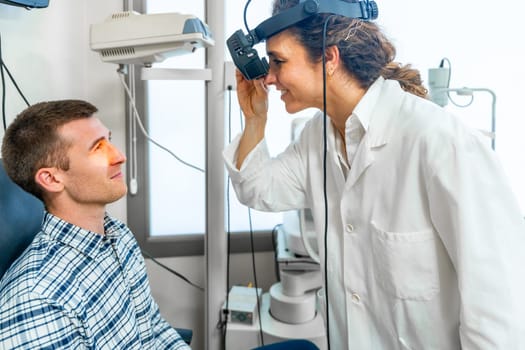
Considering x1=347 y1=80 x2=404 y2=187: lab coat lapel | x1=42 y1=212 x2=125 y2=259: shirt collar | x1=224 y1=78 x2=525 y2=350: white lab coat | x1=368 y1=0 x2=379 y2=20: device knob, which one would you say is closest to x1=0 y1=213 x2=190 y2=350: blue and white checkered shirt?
x1=42 y1=212 x2=125 y2=259: shirt collar

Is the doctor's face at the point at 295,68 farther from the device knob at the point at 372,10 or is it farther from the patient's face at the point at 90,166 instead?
the patient's face at the point at 90,166

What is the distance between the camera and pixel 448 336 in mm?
916

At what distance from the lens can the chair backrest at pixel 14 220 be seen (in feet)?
2.86

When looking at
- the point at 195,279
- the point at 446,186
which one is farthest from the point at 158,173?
the point at 446,186

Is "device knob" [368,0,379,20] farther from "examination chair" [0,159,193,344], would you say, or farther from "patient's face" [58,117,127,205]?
"examination chair" [0,159,193,344]

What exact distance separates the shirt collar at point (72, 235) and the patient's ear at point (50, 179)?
0.20 feet

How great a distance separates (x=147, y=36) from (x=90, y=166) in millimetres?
402

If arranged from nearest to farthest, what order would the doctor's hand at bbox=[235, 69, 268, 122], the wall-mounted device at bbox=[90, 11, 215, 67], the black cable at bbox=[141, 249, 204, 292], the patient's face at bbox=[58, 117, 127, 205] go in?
the patient's face at bbox=[58, 117, 127, 205]
the wall-mounted device at bbox=[90, 11, 215, 67]
the doctor's hand at bbox=[235, 69, 268, 122]
the black cable at bbox=[141, 249, 204, 292]

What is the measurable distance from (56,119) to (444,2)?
1.78m

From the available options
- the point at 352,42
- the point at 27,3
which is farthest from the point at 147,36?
the point at 352,42

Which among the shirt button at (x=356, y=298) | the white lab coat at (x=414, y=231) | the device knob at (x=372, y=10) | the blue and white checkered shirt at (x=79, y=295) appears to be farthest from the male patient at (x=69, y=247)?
the device knob at (x=372, y=10)

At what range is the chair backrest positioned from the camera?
0.87 m

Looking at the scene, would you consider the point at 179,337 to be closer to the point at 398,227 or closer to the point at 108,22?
the point at 398,227

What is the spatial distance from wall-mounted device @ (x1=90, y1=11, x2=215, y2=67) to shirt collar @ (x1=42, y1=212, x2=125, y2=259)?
0.51 metres
